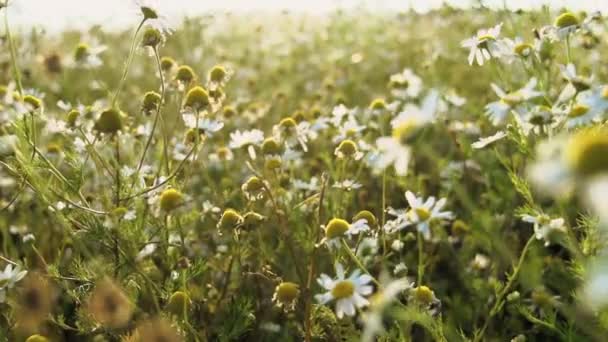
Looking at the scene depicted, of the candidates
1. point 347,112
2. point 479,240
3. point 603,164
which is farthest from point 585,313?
point 347,112

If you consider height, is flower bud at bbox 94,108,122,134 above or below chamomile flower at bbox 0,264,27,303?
above

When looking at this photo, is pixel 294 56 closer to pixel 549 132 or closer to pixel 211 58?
pixel 211 58

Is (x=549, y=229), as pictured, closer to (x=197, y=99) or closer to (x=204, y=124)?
(x=197, y=99)

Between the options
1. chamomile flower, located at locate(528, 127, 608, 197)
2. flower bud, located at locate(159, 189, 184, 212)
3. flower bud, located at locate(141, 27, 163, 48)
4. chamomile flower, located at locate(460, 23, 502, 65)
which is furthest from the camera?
chamomile flower, located at locate(460, 23, 502, 65)

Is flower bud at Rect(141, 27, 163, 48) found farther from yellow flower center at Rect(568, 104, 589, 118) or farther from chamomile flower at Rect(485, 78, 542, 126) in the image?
yellow flower center at Rect(568, 104, 589, 118)

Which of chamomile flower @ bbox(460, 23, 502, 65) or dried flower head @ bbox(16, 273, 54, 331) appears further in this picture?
chamomile flower @ bbox(460, 23, 502, 65)

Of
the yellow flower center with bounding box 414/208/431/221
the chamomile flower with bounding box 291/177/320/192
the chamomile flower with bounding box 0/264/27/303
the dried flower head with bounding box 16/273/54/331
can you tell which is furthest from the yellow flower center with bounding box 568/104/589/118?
the chamomile flower with bounding box 0/264/27/303

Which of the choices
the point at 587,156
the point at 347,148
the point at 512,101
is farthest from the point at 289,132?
the point at 587,156

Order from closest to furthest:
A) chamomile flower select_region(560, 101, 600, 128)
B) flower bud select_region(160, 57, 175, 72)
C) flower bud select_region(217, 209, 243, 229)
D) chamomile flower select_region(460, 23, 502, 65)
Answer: chamomile flower select_region(560, 101, 600, 128)
flower bud select_region(217, 209, 243, 229)
chamomile flower select_region(460, 23, 502, 65)
flower bud select_region(160, 57, 175, 72)
